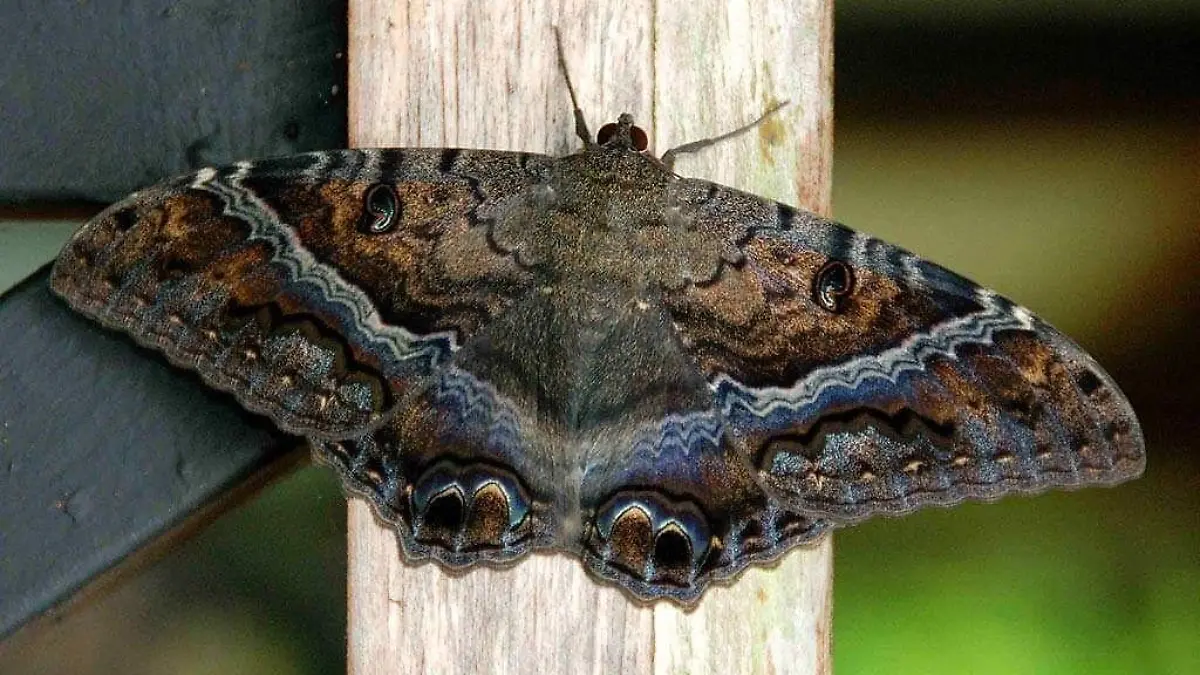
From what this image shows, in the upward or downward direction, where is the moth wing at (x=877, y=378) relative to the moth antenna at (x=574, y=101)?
downward

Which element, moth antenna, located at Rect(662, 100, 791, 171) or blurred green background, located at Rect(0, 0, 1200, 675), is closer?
moth antenna, located at Rect(662, 100, 791, 171)

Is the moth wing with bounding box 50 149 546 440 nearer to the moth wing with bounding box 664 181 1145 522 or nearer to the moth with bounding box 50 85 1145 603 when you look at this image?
the moth with bounding box 50 85 1145 603

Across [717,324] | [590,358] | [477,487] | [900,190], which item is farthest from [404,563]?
[900,190]

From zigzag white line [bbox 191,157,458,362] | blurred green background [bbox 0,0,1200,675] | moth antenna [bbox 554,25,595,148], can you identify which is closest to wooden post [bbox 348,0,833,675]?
moth antenna [bbox 554,25,595,148]

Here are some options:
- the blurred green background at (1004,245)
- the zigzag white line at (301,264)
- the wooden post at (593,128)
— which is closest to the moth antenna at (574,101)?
the wooden post at (593,128)

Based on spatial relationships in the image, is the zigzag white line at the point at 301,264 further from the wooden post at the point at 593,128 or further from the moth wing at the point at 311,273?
the wooden post at the point at 593,128

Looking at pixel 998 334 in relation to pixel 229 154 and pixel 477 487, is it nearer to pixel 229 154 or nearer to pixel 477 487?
pixel 477 487

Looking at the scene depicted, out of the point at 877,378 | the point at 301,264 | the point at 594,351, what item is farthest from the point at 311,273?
the point at 877,378
